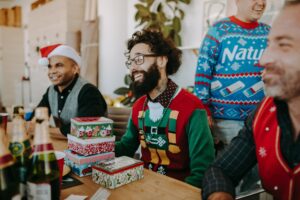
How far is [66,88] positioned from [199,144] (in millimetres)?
1374

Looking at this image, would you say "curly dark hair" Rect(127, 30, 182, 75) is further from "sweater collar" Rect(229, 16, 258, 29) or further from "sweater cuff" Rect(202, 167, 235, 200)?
"sweater cuff" Rect(202, 167, 235, 200)

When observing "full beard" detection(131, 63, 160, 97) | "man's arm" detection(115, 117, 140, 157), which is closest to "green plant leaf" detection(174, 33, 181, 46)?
"full beard" detection(131, 63, 160, 97)

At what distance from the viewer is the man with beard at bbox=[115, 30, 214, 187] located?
4.68 ft

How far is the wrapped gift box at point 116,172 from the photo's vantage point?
1.03 metres

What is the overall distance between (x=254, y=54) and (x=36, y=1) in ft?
18.4

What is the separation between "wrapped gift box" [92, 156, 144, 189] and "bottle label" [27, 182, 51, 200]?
32 centimetres

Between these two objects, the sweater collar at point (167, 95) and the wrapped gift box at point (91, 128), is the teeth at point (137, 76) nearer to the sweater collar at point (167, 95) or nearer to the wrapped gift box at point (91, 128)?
the sweater collar at point (167, 95)

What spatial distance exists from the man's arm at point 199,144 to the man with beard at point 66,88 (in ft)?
3.01

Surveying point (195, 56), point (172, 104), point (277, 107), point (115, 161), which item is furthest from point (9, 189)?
point (195, 56)

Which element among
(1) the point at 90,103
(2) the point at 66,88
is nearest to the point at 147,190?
(1) the point at 90,103

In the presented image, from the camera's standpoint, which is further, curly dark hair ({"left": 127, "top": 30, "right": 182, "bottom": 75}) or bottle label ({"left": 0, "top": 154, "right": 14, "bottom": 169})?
curly dark hair ({"left": 127, "top": 30, "right": 182, "bottom": 75})

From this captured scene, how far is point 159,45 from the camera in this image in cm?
171

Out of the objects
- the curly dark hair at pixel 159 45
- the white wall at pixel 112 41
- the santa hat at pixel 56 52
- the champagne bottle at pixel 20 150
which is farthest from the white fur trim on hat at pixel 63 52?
the white wall at pixel 112 41

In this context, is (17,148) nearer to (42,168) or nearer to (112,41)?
(42,168)
